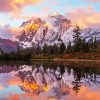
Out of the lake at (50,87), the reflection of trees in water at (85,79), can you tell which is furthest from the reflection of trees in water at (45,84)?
the reflection of trees in water at (85,79)

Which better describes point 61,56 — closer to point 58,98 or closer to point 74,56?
point 74,56

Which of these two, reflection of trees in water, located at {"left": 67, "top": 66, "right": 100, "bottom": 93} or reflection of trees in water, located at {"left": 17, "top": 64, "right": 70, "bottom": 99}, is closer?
reflection of trees in water, located at {"left": 17, "top": 64, "right": 70, "bottom": 99}

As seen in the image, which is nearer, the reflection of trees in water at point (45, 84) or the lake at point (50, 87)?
the lake at point (50, 87)

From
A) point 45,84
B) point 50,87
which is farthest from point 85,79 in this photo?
point 50,87

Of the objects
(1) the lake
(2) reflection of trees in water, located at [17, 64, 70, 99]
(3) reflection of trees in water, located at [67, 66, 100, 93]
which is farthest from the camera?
(3) reflection of trees in water, located at [67, 66, 100, 93]

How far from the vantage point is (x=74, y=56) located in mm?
178375

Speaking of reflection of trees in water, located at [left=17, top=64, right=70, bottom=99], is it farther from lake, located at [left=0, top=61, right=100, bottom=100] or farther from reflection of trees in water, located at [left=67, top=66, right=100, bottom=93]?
reflection of trees in water, located at [left=67, top=66, right=100, bottom=93]

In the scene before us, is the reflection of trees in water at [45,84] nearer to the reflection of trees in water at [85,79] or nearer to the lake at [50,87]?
the lake at [50,87]

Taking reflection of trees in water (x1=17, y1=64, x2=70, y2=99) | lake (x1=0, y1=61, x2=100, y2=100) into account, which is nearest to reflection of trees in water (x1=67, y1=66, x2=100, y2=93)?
lake (x1=0, y1=61, x2=100, y2=100)

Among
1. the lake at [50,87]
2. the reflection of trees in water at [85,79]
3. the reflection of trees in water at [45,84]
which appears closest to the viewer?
the lake at [50,87]

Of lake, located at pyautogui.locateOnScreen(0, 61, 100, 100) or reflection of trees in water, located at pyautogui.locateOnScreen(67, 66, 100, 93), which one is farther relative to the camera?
reflection of trees in water, located at pyautogui.locateOnScreen(67, 66, 100, 93)

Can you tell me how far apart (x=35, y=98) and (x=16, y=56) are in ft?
529

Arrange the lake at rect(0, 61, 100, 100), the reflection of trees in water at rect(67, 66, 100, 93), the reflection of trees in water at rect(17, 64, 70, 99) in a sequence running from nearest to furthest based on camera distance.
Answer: the lake at rect(0, 61, 100, 100) < the reflection of trees in water at rect(17, 64, 70, 99) < the reflection of trees in water at rect(67, 66, 100, 93)

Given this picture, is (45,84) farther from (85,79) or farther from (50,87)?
(85,79)
